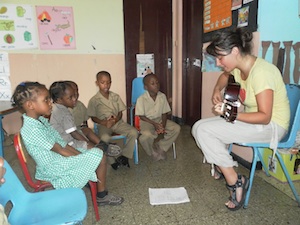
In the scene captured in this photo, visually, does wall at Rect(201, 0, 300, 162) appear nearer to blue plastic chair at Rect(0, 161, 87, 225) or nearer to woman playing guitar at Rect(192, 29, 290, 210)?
woman playing guitar at Rect(192, 29, 290, 210)

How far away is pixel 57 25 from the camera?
3.38 metres

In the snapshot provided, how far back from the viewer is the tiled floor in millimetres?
1604

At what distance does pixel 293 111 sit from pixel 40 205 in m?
1.76

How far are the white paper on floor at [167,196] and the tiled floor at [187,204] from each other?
0.04m

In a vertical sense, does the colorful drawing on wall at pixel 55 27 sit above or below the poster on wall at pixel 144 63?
above

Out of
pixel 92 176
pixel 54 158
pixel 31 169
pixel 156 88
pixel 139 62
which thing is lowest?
pixel 31 169

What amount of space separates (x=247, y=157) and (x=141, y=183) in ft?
3.56

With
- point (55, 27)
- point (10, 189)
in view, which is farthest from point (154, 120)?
point (55, 27)

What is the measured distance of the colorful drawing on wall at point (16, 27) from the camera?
10.6 ft

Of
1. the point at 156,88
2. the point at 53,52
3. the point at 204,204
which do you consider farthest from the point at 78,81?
the point at 204,204

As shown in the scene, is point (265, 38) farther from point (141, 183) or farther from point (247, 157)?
point (141, 183)

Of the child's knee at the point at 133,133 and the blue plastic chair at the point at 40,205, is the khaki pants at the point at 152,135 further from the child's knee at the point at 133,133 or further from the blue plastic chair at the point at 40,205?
the blue plastic chair at the point at 40,205

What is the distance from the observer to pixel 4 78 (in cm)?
341

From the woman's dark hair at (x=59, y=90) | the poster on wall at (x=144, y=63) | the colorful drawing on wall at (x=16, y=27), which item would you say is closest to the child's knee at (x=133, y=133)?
the woman's dark hair at (x=59, y=90)
